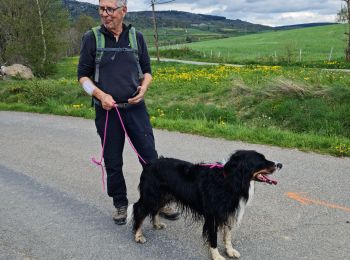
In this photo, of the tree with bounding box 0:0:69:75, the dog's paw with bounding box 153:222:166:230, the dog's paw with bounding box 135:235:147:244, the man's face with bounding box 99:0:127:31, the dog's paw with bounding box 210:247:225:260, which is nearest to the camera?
the dog's paw with bounding box 210:247:225:260

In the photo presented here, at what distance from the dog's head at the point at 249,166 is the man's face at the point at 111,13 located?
186 centimetres

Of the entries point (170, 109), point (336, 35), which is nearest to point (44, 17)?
point (170, 109)

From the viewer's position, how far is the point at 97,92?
423cm

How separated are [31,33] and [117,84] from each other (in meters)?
31.1

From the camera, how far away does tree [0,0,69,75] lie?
32250 millimetres

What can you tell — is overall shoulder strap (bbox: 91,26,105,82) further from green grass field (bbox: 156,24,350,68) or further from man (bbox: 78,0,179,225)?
green grass field (bbox: 156,24,350,68)

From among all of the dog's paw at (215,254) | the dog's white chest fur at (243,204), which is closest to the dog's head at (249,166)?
the dog's white chest fur at (243,204)

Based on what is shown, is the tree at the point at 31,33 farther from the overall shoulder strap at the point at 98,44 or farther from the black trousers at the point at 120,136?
the overall shoulder strap at the point at 98,44

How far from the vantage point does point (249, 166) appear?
3.52 meters

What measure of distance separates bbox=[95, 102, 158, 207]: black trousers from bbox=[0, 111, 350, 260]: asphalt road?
2.02 feet

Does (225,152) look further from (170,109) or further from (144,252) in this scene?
(170,109)

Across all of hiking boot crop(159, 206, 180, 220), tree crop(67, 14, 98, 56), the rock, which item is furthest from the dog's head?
tree crop(67, 14, 98, 56)

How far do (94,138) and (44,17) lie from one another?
2792 cm

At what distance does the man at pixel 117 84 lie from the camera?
421cm
